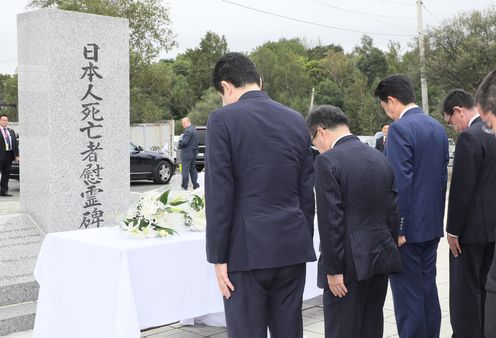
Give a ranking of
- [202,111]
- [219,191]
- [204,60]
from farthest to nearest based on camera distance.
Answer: [204,60]
[202,111]
[219,191]

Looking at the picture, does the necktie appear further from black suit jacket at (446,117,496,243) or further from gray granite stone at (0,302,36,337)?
black suit jacket at (446,117,496,243)

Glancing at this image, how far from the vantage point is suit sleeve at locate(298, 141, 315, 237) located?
2971 mm

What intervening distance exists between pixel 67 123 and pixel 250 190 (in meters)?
3.56

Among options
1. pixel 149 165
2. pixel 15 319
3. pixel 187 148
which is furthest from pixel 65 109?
pixel 149 165

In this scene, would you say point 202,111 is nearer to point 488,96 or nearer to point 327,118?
point 327,118

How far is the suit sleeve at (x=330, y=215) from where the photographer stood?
295 cm

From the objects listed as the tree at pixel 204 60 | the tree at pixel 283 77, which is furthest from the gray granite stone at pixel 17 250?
the tree at pixel 204 60

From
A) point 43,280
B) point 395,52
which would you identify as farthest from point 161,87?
point 395,52

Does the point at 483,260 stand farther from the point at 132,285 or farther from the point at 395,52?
the point at 395,52

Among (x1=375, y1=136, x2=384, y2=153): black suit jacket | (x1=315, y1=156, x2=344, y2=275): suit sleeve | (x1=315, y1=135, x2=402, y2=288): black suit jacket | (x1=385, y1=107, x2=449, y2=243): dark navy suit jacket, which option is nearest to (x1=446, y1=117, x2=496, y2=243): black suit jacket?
(x1=385, y1=107, x2=449, y2=243): dark navy suit jacket

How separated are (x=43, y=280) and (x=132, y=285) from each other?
0.75 m

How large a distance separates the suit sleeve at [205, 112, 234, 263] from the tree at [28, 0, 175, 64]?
23131 millimetres

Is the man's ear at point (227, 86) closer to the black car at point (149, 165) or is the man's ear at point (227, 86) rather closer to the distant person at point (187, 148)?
the distant person at point (187, 148)

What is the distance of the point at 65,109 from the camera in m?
5.79
